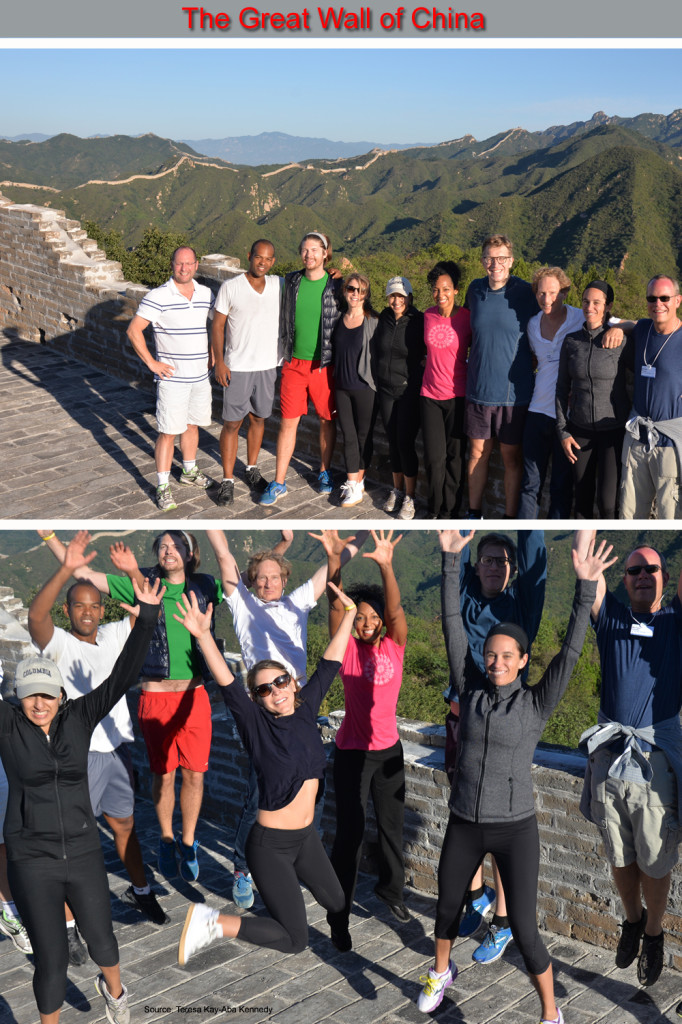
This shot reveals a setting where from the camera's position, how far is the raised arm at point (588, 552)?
3871 millimetres

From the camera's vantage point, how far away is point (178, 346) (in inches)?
254

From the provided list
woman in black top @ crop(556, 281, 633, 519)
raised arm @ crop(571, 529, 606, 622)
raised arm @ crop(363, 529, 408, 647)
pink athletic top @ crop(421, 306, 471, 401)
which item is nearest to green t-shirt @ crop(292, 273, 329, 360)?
pink athletic top @ crop(421, 306, 471, 401)

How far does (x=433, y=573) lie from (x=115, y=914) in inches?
1904

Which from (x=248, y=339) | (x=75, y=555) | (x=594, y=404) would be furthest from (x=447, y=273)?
(x=75, y=555)

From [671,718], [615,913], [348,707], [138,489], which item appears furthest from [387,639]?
[138,489]

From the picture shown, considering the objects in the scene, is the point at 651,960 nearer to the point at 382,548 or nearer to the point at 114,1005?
the point at 382,548

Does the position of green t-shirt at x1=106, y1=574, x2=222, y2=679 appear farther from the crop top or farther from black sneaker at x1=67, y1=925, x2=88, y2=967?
black sneaker at x1=67, y1=925, x2=88, y2=967

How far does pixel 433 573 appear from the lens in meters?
53.1

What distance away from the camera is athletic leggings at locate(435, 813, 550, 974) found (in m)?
3.85

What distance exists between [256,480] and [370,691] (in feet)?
10.1

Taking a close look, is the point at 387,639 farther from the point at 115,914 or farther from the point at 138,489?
the point at 138,489

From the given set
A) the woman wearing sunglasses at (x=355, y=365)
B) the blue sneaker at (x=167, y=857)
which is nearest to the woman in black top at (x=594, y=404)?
the woman wearing sunglasses at (x=355, y=365)
